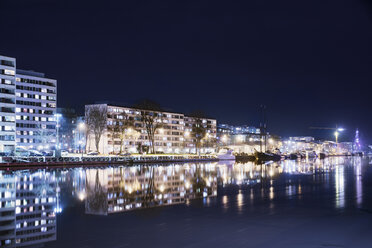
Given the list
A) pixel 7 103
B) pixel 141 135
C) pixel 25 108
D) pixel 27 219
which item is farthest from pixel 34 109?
pixel 27 219

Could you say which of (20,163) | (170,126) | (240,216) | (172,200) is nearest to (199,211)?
(240,216)

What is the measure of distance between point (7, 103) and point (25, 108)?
16595mm

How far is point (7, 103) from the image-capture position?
366 ft

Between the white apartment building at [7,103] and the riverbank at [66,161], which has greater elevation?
the white apartment building at [7,103]

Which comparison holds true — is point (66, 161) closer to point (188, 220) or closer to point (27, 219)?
point (27, 219)

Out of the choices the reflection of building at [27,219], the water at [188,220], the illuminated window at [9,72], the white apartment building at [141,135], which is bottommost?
the reflection of building at [27,219]

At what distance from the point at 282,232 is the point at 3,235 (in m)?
9.17

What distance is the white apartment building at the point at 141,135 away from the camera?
453ft

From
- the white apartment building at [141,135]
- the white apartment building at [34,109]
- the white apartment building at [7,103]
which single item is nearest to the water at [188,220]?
the white apartment building at [7,103]

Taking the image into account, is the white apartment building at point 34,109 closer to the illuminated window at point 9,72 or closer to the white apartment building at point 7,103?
the illuminated window at point 9,72

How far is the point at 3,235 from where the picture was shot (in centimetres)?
1320

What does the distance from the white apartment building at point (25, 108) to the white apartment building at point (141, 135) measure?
13869mm

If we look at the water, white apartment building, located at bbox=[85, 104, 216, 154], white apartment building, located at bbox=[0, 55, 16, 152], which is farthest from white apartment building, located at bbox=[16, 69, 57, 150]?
the water

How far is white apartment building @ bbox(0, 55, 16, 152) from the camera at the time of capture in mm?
108312
